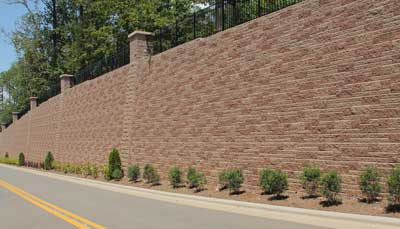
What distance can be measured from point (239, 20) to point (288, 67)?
537 centimetres

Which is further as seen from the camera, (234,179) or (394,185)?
(234,179)

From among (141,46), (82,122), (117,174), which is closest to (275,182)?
(117,174)

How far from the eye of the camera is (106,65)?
30.6m

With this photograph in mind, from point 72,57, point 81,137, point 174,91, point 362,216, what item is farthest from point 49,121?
point 362,216

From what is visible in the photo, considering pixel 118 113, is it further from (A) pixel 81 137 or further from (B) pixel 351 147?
(B) pixel 351 147

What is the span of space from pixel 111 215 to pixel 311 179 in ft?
16.0

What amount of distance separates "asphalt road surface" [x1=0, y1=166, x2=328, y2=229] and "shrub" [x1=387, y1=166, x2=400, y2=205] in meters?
1.85

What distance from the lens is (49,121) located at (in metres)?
40.9

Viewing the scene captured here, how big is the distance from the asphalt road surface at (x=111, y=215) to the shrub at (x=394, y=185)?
6.07ft

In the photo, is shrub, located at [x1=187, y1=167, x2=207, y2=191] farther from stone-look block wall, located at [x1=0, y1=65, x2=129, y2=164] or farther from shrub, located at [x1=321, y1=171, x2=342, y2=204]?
stone-look block wall, located at [x1=0, y1=65, x2=129, y2=164]

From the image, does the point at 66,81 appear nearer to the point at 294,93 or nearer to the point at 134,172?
the point at 134,172

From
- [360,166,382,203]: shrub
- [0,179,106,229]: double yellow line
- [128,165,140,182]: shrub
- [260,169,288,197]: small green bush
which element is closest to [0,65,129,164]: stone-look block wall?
[128,165,140,182]: shrub

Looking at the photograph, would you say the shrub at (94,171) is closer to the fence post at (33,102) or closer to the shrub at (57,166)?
the shrub at (57,166)

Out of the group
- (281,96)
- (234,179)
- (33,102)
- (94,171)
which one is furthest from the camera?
(33,102)
